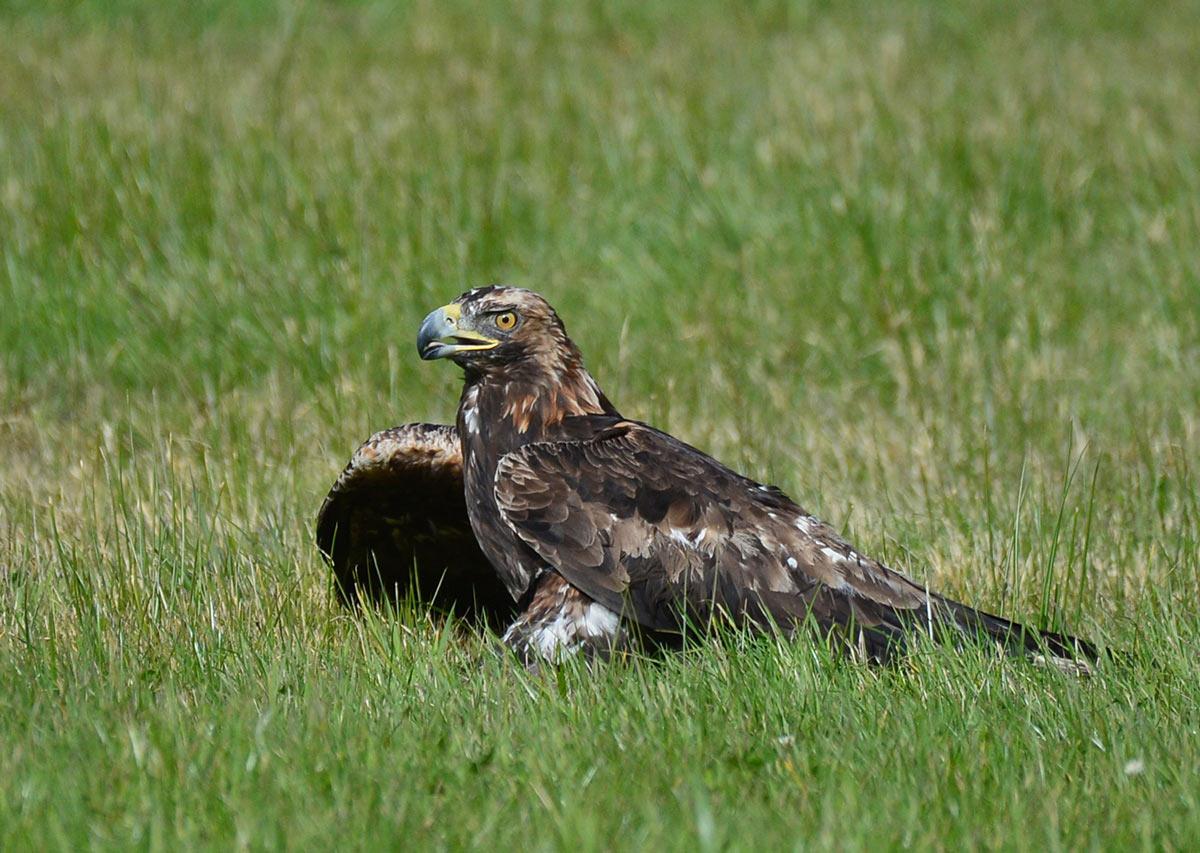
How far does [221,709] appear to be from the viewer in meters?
3.87

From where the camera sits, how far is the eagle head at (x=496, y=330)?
17.1ft

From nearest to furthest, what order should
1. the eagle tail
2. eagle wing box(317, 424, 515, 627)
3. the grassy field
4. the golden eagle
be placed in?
the grassy field < the eagle tail < the golden eagle < eagle wing box(317, 424, 515, 627)

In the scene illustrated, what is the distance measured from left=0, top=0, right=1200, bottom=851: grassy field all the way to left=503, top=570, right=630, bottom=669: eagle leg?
0.61 ft

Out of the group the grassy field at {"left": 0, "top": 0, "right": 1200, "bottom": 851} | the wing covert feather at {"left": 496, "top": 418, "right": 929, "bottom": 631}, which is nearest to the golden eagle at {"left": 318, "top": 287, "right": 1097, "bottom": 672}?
the wing covert feather at {"left": 496, "top": 418, "right": 929, "bottom": 631}

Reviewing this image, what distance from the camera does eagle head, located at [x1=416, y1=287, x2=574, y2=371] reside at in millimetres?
5211

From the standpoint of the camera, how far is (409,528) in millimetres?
5488

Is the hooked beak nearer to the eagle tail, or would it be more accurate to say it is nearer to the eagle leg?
the eagle leg

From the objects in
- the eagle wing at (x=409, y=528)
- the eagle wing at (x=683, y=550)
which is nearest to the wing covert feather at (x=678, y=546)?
the eagle wing at (x=683, y=550)

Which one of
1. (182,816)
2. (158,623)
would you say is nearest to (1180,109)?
(158,623)

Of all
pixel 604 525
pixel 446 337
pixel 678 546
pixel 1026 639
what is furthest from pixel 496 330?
pixel 1026 639

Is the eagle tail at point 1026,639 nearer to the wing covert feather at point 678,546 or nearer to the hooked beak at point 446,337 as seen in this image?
the wing covert feather at point 678,546

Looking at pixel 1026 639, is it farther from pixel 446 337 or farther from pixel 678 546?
pixel 446 337

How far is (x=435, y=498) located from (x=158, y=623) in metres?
1.13

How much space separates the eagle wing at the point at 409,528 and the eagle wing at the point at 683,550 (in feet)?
1.60
